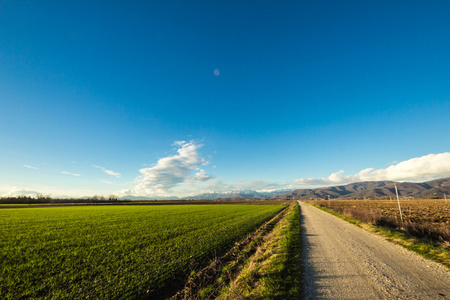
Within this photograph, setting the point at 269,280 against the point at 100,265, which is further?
the point at 100,265

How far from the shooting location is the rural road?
6.35 meters

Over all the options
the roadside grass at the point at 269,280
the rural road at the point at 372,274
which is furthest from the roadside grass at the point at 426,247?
the roadside grass at the point at 269,280

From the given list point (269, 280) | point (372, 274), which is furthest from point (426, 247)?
point (269, 280)

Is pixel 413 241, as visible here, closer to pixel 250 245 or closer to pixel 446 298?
pixel 446 298

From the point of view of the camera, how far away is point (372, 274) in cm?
786

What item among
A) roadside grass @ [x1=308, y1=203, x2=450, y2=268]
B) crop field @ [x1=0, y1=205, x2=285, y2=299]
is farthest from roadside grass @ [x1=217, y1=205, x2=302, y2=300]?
roadside grass @ [x1=308, y1=203, x2=450, y2=268]

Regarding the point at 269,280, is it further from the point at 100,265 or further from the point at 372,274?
the point at 100,265

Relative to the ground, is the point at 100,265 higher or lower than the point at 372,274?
higher

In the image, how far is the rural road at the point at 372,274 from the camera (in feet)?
20.8

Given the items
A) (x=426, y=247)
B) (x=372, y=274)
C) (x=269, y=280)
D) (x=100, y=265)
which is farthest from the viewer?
(x=426, y=247)

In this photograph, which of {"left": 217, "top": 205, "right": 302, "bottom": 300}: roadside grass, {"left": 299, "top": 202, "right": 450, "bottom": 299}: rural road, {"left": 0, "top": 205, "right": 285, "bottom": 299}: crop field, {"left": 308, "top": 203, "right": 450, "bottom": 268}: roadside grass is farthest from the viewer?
{"left": 308, "top": 203, "right": 450, "bottom": 268}: roadside grass

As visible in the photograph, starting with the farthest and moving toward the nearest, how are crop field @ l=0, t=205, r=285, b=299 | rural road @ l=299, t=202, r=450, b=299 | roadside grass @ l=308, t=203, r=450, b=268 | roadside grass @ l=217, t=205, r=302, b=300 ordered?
roadside grass @ l=308, t=203, r=450, b=268 → crop field @ l=0, t=205, r=285, b=299 → roadside grass @ l=217, t=205, r=302, b=300 → rural road @ l=299, t=202, r=450, b=299

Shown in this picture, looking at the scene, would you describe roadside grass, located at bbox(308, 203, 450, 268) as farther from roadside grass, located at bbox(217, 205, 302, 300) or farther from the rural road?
roadside grass, located at bbox(217, 205, 302, 300)

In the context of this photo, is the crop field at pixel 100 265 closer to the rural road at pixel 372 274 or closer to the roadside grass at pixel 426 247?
the rural road at pixel 372 274
